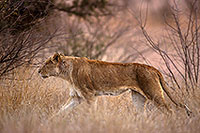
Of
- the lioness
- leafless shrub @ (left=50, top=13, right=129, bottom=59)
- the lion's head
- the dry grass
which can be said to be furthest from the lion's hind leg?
leafless shrub @ (left=50, top=13, right=129, bottom=59)

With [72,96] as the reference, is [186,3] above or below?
above

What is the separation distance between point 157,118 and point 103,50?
947cm

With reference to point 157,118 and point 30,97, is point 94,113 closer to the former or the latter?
point 157,118

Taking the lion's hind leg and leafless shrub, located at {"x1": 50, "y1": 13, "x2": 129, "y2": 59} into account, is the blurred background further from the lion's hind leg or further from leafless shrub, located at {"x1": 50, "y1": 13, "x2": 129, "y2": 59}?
leafless shrub, located at {"x1": 50, "y1": 13, "x2": 129, "y2": 59}

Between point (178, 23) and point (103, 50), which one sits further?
point (103, 50)

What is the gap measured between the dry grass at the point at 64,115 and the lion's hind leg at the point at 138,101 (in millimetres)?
188

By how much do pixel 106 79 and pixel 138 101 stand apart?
0.77 m

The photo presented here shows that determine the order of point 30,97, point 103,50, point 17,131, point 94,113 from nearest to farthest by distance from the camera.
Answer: point 17,131
point 94,113
point 30,97
point 103,50

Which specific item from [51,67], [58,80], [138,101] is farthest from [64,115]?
[58,80]

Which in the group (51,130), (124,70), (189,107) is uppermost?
(124,70)

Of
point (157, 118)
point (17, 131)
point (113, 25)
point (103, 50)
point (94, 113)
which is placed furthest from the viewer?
point (113, 25)

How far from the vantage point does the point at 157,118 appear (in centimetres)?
553

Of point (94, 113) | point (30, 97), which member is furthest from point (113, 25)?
point (94, 113)

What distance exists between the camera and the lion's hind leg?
21.1 ft
